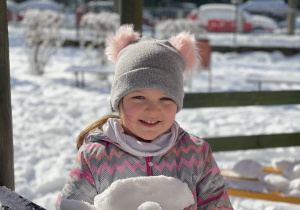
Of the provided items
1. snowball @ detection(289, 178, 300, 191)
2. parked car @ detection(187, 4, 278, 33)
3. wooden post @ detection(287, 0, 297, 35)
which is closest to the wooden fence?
snowball @ detection(289, 178, 300, 191)

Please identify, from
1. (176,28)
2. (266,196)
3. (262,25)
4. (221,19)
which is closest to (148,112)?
(266,196)

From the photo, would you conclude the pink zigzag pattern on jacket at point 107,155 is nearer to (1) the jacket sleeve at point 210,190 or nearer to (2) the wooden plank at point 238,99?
(1) the jacket sleeve at point 210,190

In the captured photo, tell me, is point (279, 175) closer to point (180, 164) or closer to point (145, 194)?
point (180, 164)

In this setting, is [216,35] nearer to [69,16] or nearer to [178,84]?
[69,16]

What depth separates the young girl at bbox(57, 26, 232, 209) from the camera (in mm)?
1863

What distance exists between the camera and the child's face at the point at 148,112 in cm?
185

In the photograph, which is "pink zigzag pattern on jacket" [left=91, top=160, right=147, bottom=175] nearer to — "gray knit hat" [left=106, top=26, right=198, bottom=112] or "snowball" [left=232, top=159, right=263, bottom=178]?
"gray knit hat" [left=106, top=26, right=198, bottom=112]

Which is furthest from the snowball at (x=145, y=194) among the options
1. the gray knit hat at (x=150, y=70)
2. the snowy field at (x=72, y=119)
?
the snowy field at (x=72, y=119)

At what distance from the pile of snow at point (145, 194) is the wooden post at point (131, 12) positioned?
6.07 ft

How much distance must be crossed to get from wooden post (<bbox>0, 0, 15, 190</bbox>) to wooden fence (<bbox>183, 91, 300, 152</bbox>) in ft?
6.69

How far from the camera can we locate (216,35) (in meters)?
16.8

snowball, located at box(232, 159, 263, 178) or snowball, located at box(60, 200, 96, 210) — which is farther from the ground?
snowball, located at box(60, 200, 96, 210)

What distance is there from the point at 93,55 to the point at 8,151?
11374mm

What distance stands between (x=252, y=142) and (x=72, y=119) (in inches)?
124
